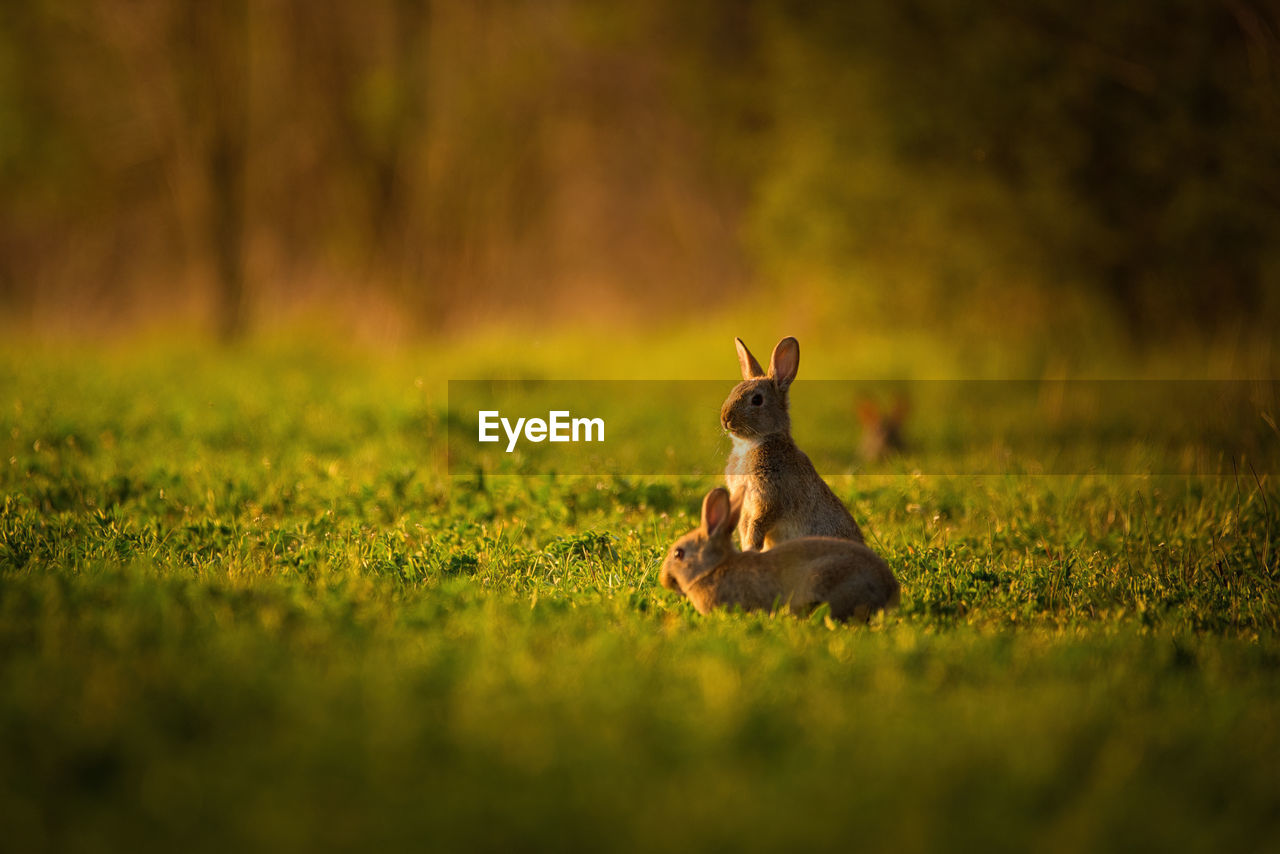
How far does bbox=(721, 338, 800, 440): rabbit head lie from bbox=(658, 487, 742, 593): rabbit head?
2.48 ft

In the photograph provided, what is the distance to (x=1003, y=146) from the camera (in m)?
14.6

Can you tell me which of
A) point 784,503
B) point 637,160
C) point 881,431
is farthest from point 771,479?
point 637,160

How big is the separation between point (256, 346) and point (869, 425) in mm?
7621

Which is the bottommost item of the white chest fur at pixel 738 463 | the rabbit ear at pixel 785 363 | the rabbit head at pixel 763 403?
the white chest fur at pixel 738 463

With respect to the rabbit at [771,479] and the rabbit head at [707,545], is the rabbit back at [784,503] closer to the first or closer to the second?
the rabbit at [771,479]

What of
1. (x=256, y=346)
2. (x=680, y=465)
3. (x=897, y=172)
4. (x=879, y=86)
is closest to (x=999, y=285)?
(x=897, y=172)

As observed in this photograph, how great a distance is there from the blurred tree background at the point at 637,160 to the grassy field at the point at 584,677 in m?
7.22

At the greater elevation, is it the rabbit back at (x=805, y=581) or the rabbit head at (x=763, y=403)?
the rabbit head at (x=763, y=403)

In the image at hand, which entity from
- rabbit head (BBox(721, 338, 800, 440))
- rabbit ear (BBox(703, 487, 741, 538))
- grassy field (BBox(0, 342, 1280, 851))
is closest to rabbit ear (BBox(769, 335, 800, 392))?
rabbit head (BBox(721, 338, 800, 440))

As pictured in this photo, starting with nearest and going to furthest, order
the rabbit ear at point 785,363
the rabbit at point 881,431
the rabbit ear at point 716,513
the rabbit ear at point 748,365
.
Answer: the rabbit ear at point 716,513 < the rabbit ear at point 785,363 < the rabbit ear at point 748,365 < the rabbit at point 881,431

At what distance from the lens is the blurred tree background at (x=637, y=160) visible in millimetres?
13602

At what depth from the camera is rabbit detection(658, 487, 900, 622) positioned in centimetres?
498

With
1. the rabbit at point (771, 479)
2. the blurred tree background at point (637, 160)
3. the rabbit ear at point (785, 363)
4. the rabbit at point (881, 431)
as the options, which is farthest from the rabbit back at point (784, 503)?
the blurred tree background at point (637, 160)

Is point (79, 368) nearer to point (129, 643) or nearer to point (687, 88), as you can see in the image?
point (129, 643)
